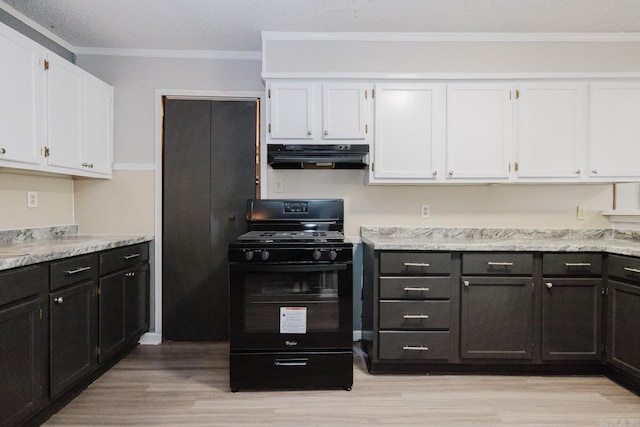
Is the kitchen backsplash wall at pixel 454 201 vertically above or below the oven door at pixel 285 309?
above

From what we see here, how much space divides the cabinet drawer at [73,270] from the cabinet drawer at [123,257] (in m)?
0.09

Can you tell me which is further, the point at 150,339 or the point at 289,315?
the point at 150,339

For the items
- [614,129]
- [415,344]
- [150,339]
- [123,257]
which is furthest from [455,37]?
[150,339]

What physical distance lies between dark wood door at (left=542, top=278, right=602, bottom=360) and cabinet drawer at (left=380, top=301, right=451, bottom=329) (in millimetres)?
663

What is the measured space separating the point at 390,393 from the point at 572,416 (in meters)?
0.98

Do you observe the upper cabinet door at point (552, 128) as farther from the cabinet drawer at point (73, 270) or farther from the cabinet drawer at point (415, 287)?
the cabinet drawer at point (73, 270)

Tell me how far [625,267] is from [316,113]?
2218 mm

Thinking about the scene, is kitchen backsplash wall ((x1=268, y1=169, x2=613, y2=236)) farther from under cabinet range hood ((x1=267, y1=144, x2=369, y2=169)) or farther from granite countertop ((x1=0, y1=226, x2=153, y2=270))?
granite countertop ((x1=0, y1=226, x2=153, y2=270))

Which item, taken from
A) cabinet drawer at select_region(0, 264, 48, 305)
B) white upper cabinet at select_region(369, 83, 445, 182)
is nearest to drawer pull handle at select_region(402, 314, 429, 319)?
white upper cabinet at select_region(369, 83, 445, 182)

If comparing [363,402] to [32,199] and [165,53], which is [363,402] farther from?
[165,53]

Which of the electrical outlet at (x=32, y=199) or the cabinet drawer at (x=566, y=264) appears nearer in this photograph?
the cabinet drawer at (x=566, y=264)

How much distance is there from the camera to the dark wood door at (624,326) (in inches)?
86.2

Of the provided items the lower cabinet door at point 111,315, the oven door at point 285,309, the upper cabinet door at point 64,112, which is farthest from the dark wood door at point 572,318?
the upper cabinet door at point 64,112

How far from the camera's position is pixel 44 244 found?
7.50ft
